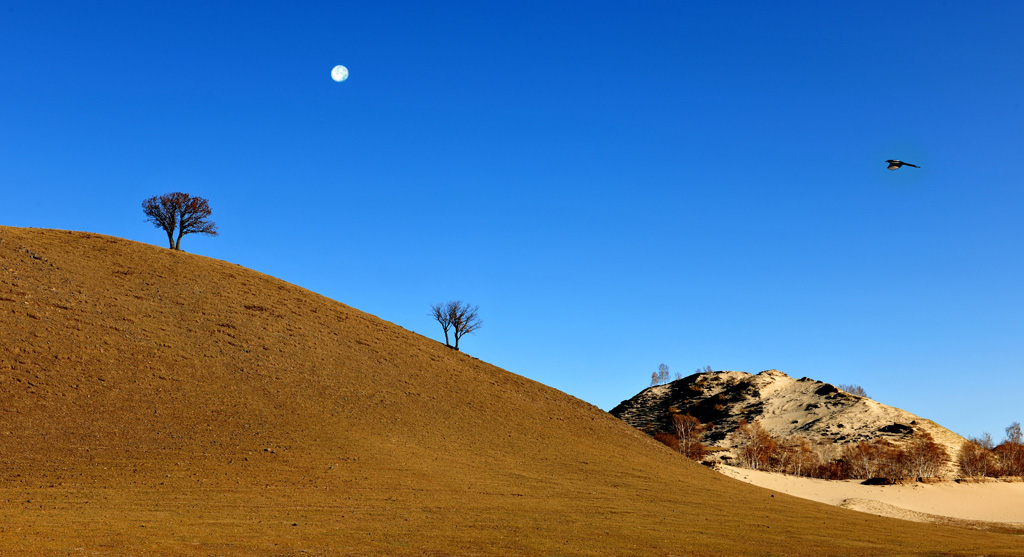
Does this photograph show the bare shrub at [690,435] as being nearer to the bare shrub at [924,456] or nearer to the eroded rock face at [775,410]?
the eroded rock face at [775,410]

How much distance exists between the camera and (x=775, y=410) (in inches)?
4838

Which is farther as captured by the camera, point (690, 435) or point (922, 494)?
point (690, 435)

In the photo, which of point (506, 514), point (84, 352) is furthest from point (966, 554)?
point (84, 352)

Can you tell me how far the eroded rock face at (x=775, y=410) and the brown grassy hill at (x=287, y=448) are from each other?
49682mm

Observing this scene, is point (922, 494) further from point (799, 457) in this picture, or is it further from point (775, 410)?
point (775, 410)

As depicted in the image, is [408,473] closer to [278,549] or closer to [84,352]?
[278,549]

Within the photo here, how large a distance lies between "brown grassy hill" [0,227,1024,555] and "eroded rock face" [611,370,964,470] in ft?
163

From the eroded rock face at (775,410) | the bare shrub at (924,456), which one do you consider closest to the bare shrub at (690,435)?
the eroded rock face at (775,410)

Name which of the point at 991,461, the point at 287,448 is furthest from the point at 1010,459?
the point at 287,448

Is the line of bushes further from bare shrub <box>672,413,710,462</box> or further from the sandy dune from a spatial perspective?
bare shrub <box>672,413,710,462</box>

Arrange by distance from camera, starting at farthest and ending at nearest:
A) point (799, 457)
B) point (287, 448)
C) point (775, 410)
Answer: point (775, 410), point (799, 457), point (287, 448)

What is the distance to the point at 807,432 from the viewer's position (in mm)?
108062

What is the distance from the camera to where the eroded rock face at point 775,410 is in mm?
104250

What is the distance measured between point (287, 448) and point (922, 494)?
6917 centimetres
